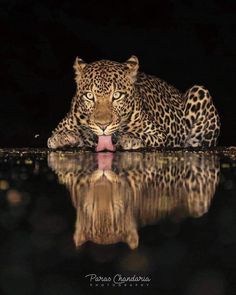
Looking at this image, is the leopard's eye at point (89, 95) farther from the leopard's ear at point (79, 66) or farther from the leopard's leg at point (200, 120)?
the leopard's leg at point (200, 120)

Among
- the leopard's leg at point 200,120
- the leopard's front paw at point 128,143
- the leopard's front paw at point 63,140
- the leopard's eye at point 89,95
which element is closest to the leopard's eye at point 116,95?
the leopard's eye at point 89,95

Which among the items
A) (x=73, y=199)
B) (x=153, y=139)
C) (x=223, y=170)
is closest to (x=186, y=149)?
(x=153, y=139)

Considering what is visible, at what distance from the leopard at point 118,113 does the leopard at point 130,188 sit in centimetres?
41

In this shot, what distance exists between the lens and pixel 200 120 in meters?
13.1

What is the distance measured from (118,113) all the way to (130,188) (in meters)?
3.73

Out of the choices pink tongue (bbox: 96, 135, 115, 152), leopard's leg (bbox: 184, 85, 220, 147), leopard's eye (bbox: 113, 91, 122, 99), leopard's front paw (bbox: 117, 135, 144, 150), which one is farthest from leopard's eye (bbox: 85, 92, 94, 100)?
leopard's leg (bbox: 184, 85, 220, 147)

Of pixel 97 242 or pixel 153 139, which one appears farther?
pixel 153 139

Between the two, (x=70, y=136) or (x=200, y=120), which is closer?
(x=70, y=136)

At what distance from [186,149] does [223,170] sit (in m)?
2.96

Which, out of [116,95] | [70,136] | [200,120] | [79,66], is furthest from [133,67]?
[200,120]

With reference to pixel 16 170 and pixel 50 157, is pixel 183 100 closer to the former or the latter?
pixel 50 157

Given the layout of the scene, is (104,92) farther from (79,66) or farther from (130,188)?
(130,188)

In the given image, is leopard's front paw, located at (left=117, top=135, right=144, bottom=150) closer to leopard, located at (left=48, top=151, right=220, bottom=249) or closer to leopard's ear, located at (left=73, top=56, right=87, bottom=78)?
leopard, located at (left=48, top=151, right=220, bottom=249)

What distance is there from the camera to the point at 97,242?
5.34m
